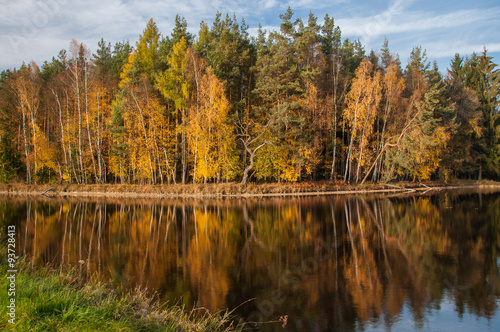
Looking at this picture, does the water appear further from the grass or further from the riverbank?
the riverbank

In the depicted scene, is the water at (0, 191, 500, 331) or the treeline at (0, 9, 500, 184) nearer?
the water at (0, 191, 500, 331)

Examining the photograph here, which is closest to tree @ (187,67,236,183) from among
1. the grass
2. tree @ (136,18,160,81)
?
tree @ (136,18,160,81)

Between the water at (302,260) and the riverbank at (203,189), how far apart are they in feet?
34.3

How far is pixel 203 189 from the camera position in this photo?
1288 inches

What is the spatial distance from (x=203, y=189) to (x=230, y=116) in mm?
8224

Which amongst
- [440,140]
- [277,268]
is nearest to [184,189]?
[277,268]

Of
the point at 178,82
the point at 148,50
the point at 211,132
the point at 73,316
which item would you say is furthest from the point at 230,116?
the point at 73,316

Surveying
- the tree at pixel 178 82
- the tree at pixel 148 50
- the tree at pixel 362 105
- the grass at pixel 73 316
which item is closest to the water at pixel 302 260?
the grass at pixel 73 316

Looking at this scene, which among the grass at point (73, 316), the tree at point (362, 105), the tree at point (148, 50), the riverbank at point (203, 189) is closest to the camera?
the grass at point (73, 316)

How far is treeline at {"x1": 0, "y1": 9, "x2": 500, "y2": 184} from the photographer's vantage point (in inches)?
1340

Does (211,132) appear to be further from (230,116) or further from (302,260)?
(302,260)

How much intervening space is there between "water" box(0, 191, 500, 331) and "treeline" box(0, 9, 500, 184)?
44.5ft

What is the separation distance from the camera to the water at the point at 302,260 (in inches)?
308

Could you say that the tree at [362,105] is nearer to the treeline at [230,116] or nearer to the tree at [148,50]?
the treeline at [230,116]
